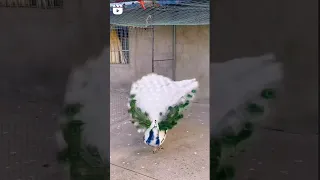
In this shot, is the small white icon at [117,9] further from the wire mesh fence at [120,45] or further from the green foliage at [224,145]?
the green foliage at [224,145]

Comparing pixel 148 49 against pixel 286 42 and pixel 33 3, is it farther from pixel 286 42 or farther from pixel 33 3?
pixel 286 42

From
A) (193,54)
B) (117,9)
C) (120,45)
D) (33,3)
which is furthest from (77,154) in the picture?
(120,45)

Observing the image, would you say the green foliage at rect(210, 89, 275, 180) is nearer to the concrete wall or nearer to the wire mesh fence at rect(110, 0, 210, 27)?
the wire mesh fence at rect(110, 0, 210, 27)

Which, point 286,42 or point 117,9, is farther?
point 117,9

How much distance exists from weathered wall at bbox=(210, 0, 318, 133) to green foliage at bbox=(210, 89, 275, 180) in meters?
0.04

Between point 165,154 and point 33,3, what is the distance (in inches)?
104

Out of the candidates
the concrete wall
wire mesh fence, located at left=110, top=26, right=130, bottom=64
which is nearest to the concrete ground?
the concrete wall

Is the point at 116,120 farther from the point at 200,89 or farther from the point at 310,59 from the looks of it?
the point at 310,59

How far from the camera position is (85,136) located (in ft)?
2.87

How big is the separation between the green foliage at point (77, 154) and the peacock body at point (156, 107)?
240 cm

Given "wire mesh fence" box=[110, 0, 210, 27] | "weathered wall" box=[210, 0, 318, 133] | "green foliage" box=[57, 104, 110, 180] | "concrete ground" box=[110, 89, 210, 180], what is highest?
"wire mesh fence" box=[110, 0, 210, 27]

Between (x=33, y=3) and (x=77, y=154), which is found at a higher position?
(x=33, y=3)

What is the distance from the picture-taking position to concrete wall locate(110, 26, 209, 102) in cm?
566

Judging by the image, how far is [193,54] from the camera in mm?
5691
